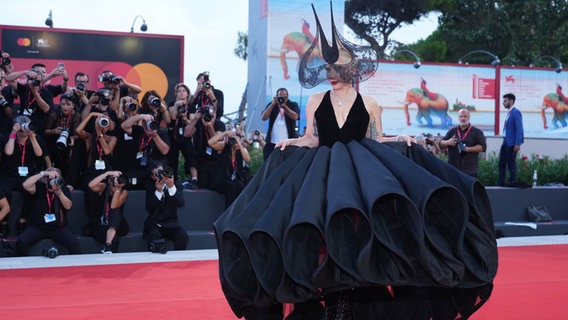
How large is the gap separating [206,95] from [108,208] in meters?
2.20

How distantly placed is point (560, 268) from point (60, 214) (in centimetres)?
530

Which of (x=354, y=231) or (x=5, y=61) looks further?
(x=5, y=61)

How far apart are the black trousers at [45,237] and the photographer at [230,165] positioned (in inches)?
78.9

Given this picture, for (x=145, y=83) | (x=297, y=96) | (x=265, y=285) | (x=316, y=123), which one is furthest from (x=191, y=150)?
(x=297, y=96)

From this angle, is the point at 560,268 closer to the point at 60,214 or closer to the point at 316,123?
the point at 316,123

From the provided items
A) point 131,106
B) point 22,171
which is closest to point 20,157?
point 22,171

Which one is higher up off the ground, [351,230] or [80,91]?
[80,91]

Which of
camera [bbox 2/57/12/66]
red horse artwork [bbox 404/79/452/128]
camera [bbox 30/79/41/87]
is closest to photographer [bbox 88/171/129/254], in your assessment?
camera [bbox 30/79/41/87]

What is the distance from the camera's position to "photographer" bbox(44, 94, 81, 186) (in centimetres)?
933

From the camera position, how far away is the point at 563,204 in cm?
1236

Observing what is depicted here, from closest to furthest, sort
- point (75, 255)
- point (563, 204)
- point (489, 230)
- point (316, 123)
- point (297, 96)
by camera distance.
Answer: point (489, 230) < point (316, 123) < point (75, 255) < point (563, 204) < point (297, 96)

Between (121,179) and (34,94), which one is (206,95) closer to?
(121,179)

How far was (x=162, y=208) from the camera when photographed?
29.7ft

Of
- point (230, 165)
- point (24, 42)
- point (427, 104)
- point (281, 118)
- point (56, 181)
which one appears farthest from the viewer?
point (427, 104)
